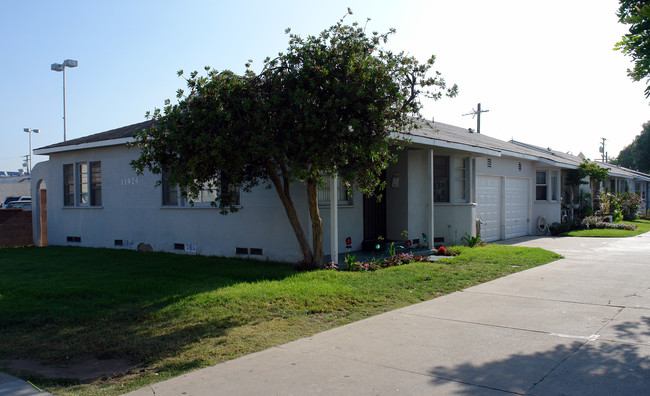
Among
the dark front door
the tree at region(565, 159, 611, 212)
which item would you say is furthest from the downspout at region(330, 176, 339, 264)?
the tree at region(565, 159, 611, 212)

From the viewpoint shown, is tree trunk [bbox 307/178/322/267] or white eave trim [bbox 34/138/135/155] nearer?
tree trunk [bbox 307/178/322/267]

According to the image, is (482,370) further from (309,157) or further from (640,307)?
(309,157)

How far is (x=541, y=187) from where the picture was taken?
2128 cm

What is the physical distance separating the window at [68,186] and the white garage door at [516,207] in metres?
15.0

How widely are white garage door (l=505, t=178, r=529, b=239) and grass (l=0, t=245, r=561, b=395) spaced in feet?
22.4

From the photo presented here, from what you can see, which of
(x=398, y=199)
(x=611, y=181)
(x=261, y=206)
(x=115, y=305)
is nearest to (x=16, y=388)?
(x=115, y=305)

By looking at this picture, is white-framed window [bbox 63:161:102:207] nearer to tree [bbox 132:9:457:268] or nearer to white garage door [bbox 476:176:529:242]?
tree [bbox 132:9:457:268]

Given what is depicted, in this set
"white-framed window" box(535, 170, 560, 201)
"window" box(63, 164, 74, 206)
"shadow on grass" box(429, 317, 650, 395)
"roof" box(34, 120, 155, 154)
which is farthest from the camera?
"white-framed window" box(535, 170, 560, 201)

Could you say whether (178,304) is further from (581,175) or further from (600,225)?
(581,175)

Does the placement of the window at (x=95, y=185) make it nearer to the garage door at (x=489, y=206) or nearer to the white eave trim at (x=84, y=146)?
the white eave trim at (x=84, y=146)

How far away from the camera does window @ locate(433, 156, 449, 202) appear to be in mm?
15453

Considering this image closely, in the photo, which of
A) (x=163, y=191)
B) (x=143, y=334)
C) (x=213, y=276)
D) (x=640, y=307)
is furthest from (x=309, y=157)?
(x=163, y=191)

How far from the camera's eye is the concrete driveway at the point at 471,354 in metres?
4.56

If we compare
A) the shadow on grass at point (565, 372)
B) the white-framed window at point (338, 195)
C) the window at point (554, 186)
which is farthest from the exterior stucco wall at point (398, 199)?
the window at point (554, 186)
